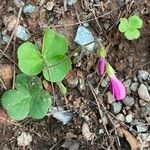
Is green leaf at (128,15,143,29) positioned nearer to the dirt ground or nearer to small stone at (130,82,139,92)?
the dirt ground

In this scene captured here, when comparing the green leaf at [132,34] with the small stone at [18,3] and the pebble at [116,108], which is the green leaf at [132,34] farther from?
the small stone at [18,3]

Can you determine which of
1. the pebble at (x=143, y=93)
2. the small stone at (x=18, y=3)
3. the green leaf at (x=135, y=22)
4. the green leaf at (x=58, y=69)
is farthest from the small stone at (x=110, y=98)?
the small stone at (x=18, y=3)

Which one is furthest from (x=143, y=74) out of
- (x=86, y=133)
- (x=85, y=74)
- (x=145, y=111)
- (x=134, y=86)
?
(x=86, y=133)

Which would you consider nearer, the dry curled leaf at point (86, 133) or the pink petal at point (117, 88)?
the pink petal at point (117, 88)

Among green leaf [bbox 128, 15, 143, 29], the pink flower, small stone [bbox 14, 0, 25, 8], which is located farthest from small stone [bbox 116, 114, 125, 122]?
small stone [bbox 14, 0, 25, 8]

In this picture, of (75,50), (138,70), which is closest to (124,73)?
(138,70)

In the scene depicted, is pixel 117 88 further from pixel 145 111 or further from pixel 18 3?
pixel 18 3
